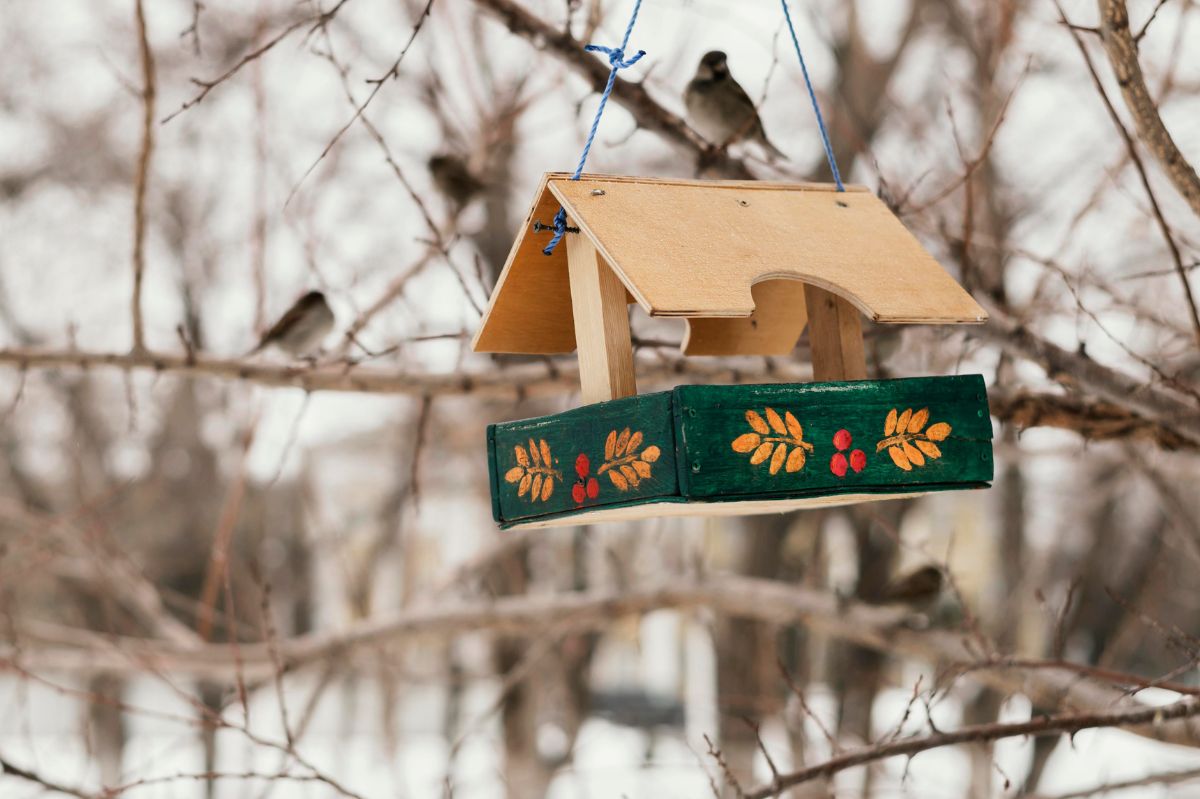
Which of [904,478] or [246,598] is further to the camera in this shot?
[246,598]

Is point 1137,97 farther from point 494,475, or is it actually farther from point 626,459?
point 494,475

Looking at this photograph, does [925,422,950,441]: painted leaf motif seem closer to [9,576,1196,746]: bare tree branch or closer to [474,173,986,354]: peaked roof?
[474,173,986,354]: peaked roof

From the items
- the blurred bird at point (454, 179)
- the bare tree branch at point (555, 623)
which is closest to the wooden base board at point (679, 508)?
the bare tree branch at point (555, 623)

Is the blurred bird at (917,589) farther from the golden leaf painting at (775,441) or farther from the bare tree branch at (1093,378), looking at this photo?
the golden leaf painting at (775,441)

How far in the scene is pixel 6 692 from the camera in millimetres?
18141

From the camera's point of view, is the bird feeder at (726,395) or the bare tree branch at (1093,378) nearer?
the bird feeder at (726,395)

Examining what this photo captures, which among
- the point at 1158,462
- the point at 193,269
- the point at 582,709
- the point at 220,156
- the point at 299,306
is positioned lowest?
the point at 582,709

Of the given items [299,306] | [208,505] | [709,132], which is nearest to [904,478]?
[709,132]

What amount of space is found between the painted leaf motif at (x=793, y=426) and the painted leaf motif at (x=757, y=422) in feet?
0.13

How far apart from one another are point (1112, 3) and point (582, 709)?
22.2ft

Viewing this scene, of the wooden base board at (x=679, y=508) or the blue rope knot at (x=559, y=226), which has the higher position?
the blue rope knot at (x=559, y=226)

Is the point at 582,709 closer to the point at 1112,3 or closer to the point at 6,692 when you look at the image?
the point at 1112,3

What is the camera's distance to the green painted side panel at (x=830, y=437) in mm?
1815

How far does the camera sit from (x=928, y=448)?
78.5 inches
